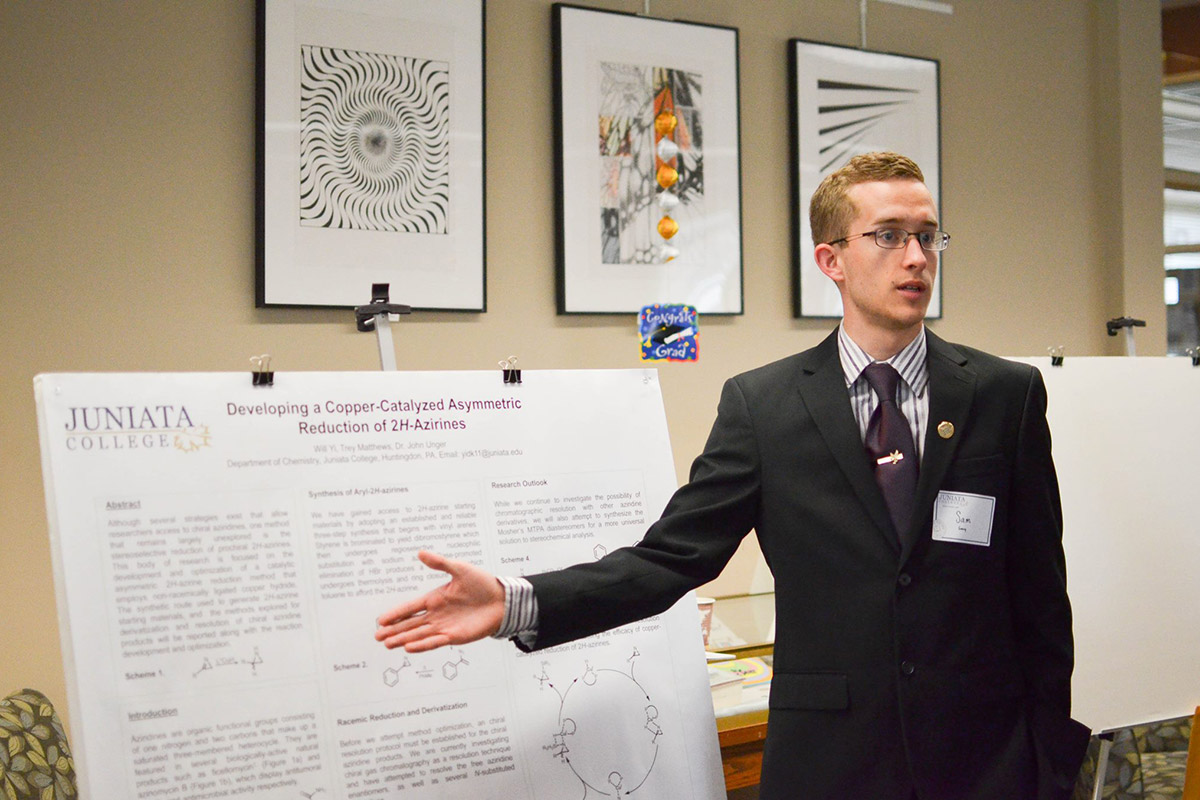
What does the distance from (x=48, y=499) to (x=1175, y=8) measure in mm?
4909

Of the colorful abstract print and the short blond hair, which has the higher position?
the colorful abstract print

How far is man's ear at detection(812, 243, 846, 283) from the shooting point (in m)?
1.75

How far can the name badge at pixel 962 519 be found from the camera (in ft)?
5.18

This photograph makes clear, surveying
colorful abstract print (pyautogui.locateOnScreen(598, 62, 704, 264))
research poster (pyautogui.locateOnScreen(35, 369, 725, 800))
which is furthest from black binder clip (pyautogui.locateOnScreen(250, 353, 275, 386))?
colorful abstract print (pyautogui.locateOnScreen(598, 62, 704, 264))

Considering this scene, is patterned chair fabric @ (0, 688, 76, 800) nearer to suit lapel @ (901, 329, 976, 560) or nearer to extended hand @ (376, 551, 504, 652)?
extended hand @ (376, 551, 504, 652)

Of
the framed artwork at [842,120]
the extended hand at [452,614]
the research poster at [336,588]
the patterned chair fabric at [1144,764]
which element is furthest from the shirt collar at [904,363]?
the patterned chair fabric at [1144,764]

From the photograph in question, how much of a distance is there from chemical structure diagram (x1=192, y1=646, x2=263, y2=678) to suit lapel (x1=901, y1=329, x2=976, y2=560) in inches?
39.5

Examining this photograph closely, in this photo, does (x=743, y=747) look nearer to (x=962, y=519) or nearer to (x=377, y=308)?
(x=962, y=519)

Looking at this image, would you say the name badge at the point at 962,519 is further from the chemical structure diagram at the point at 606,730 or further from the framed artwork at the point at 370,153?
the framed artwork at the point at 370,153

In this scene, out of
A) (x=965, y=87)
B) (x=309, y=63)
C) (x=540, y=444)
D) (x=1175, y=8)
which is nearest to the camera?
(x=540, y=444)

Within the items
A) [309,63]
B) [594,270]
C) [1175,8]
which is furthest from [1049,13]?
[309,63]

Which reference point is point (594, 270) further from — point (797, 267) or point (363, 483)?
point (363, 483)

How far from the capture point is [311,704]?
1534 millimetres

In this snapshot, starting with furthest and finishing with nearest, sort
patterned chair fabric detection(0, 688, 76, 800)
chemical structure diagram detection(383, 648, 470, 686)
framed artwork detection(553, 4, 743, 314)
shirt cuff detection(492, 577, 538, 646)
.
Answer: framed artwork detection(553, 4, 743, 314), patterned chair fabric detection(0, 688, 76, 800), chemical structure diagram detection(383, 648, 470, 686), shirt cuff detection(492, 577, 538, 646)
